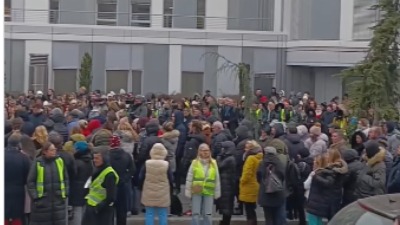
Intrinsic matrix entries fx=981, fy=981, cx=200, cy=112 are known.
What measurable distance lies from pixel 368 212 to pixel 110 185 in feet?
20.3

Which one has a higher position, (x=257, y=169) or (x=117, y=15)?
(x=117, y=15)

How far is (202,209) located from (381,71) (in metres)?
7.36

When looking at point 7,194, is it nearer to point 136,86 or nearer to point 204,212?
point 204,212

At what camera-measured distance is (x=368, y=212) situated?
836 centimetres

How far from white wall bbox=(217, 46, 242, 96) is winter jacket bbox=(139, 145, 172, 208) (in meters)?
27.1

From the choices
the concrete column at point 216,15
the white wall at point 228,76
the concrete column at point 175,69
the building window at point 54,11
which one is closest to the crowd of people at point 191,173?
the concrete column at point 175,69

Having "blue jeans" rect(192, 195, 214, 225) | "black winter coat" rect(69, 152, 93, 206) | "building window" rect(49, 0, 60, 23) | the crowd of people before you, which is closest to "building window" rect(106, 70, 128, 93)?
"building window" rect(49, 0, 60, 23)

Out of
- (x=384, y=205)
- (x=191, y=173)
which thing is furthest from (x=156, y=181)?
(x=384, y=205)

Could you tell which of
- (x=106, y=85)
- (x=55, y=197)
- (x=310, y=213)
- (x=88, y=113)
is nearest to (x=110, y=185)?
(x=55, y=197)

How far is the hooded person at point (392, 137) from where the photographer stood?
16875mm

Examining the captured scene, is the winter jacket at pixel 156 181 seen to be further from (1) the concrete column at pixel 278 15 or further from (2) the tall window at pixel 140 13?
(1) the concrete column at pixel 278 15

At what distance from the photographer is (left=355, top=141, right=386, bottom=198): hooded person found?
46.6 ft

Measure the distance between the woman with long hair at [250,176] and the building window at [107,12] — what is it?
28.2 meters

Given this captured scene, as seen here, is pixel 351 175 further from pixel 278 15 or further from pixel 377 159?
pixel 278 15
